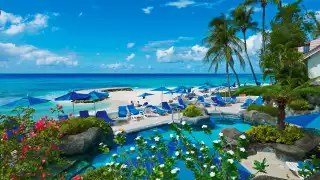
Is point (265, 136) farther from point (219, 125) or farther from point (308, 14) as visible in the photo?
point (308, 14)

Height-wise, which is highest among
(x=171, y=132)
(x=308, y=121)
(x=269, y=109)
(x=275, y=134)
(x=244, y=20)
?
(x=244, y=20)

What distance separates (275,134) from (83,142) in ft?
24.6

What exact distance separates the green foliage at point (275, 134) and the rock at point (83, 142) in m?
6.23

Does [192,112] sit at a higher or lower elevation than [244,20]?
lower

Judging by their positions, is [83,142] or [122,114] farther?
[122,114]

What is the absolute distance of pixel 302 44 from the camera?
841 inches

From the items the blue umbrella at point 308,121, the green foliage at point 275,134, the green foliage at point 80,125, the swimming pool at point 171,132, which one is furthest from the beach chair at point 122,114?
the blue umbrella at point 308,121

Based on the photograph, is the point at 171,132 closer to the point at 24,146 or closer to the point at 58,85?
the point at 24,146

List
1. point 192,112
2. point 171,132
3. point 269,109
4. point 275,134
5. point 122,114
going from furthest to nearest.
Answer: point 122,114
point 192,112
point 269,109
point 171,132
point 275,134

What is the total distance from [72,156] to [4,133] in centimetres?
632

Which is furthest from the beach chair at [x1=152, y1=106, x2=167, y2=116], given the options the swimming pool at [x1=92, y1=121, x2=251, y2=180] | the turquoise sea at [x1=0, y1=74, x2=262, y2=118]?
the turquoise sea at [x1=0, y1=74, x2=262, y2=118]

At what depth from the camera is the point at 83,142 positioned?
8461 mm

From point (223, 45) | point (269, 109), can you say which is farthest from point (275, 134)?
point (223, 45)

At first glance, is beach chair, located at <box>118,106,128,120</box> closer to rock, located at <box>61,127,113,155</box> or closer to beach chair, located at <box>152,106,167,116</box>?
beach chair, located at <box>152,106,167,116</box>
